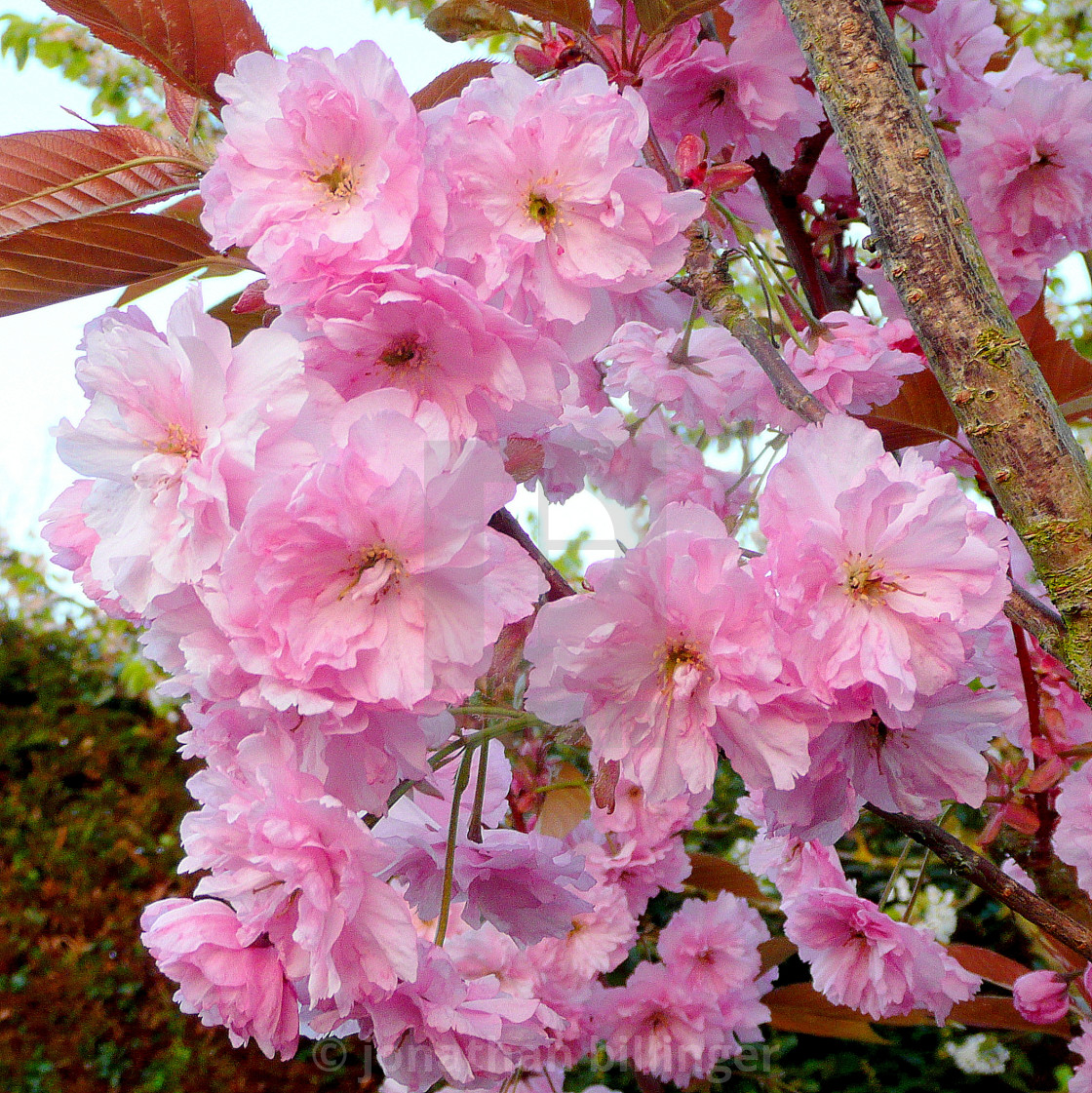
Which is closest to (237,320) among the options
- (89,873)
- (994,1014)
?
(994,1014)

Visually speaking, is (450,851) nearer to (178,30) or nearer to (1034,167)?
(178,30)

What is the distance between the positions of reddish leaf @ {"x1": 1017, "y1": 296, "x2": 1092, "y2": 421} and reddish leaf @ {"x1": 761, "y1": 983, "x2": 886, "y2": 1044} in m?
0.94

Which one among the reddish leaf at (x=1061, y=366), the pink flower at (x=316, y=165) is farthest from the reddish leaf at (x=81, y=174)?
the reddish leaf at (x=1061, y=366)

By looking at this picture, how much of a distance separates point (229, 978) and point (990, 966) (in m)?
1.01

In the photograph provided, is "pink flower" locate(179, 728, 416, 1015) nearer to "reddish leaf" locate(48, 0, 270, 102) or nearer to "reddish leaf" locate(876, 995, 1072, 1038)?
"reddish leaf" locate(48, 0, 270, 102)

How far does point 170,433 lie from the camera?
1.80 ft

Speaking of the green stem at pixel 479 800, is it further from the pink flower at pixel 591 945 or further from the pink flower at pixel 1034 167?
the pink flower at pixel 1034 167

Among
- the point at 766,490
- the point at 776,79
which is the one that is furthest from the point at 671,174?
the point at 766,490

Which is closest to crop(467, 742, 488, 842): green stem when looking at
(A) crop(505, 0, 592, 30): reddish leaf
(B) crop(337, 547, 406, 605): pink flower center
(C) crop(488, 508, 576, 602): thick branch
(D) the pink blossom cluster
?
(D) the pink blossom cluster

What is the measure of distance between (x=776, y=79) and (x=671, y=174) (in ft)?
0.73

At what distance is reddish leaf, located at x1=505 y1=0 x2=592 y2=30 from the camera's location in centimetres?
77

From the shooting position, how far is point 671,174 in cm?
78

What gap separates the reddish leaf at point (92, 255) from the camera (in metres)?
0.65

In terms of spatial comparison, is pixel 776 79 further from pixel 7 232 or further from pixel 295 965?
pixel 295 965
